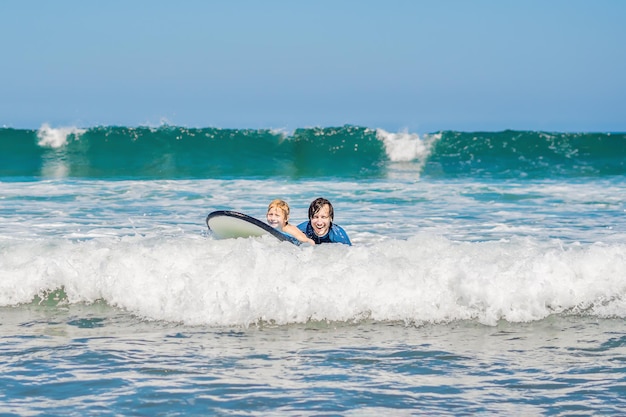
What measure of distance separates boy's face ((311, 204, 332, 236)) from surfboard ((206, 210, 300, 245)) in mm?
354

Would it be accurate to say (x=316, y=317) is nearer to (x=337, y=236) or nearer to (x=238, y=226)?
(x=238, y=226)

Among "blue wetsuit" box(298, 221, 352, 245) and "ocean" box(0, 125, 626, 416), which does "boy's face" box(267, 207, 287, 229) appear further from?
"ocean" box(0, 125, 626, 416)

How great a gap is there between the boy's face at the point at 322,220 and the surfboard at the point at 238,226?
0.35 m

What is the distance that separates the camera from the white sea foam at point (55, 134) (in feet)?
81.9

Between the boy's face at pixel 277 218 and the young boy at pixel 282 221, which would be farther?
the boy's face at pixel 277 218

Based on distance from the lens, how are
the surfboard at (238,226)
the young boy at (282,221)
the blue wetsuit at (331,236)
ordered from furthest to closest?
the blue wetsuit at (331,236) → the young boy at (282,221) → the surfboard at (238,226)

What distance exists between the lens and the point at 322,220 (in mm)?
8008

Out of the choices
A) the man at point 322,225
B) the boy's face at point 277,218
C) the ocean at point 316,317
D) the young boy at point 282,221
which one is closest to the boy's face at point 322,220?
the man at point 322,225

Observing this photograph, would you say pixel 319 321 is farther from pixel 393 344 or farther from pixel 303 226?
pixel 303 226

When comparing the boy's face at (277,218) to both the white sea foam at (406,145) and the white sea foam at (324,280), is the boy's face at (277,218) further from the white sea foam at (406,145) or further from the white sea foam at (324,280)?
the white sea foam at (406,145)

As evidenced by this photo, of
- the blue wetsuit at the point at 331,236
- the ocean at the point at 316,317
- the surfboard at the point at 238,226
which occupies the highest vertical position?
the surfboard at the point at 238,226

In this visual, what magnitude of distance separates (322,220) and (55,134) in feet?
62.1

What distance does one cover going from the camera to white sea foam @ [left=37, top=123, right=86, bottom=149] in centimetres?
2495

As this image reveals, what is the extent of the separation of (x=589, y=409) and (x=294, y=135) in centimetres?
2152
